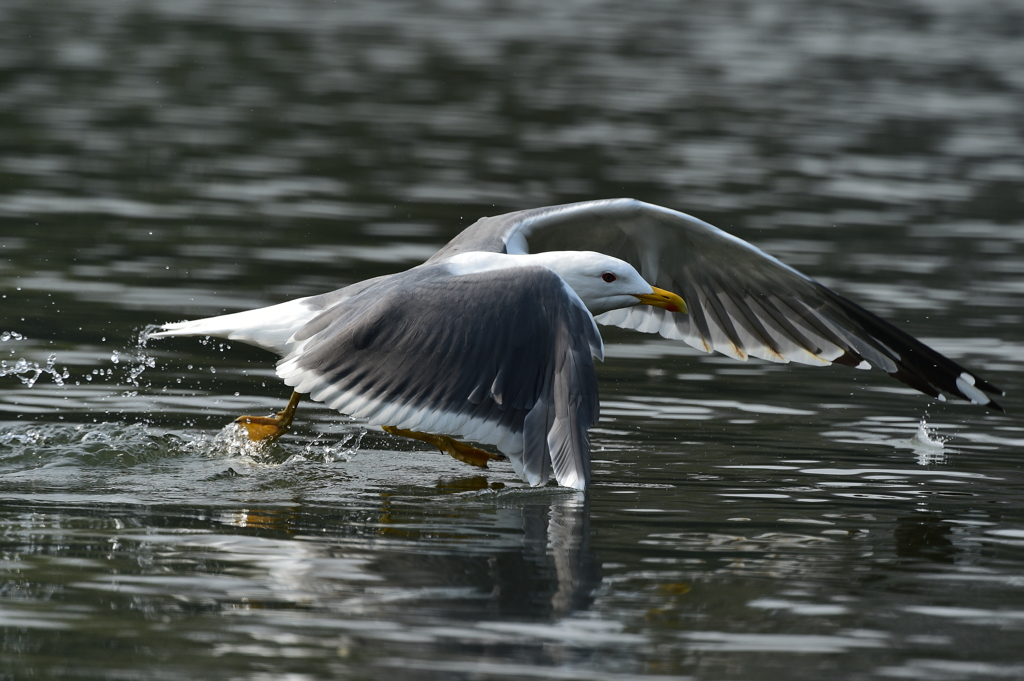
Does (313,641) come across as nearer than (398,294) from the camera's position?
Yes

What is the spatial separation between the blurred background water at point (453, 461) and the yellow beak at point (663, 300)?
0.87 m

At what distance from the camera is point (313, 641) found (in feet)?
17.9

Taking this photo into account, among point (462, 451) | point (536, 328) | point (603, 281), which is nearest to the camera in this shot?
point (536, 328)

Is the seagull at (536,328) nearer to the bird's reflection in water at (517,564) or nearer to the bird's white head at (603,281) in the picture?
the bird's white head at (603,281)

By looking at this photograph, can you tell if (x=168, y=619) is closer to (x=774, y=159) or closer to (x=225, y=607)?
(x=225, y=607)

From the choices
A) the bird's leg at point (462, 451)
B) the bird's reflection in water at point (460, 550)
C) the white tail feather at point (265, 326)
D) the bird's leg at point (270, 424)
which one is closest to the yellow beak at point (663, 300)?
the bird's leg at point (462, 451)

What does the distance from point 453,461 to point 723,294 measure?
7.94 ft

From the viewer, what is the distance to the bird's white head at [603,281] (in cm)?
888

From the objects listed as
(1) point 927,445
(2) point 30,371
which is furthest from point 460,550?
(2) point 30,371

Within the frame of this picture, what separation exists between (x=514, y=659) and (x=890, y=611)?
5.56 ft

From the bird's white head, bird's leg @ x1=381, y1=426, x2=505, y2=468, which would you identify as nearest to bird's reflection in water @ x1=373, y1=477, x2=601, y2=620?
bird's leg @ x1=381, y1=426, x2=505, y2=468

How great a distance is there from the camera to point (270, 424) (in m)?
8.95

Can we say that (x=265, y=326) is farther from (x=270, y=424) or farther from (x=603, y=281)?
(x=603, y=281)

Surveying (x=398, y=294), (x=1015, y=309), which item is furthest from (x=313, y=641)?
(x=1015, y=309)
